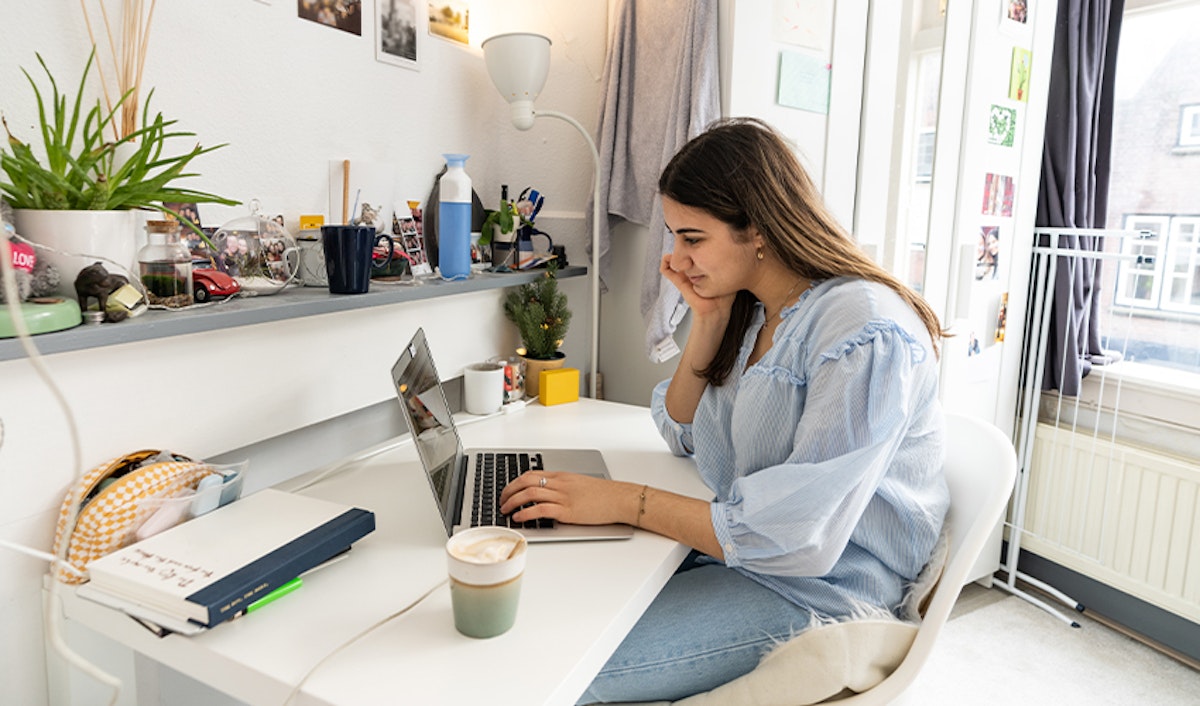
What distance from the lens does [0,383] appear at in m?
0.84

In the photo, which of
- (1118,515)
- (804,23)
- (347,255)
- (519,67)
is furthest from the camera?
(1118,515)

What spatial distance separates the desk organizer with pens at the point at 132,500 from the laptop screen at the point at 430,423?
10.1 inches

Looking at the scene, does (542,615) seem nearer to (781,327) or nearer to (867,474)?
(867,474)

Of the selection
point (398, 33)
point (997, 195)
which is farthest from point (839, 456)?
point (997, 195)

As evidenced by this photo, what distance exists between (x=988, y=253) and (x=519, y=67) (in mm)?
1556

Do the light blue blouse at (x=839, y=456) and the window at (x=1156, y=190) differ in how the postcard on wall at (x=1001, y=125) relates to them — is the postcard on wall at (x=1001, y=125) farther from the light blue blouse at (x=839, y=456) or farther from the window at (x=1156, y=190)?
the light blue blouse at (x=839, y=456)

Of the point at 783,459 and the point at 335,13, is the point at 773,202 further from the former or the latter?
the point at 335,13

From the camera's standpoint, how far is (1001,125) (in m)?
2.25

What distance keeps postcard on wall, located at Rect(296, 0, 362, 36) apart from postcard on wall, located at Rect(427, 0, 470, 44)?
0.70 feet

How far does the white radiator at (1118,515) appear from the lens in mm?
2049

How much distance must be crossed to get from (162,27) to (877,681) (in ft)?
4.48

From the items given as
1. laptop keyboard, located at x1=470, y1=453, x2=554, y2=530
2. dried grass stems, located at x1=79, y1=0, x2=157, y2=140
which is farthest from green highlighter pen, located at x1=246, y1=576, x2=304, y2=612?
dried grass stems, located at x1=79, y1=0, x2=157, y2=140

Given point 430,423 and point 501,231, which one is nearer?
point 430,423

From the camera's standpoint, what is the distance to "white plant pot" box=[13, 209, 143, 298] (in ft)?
2.99
